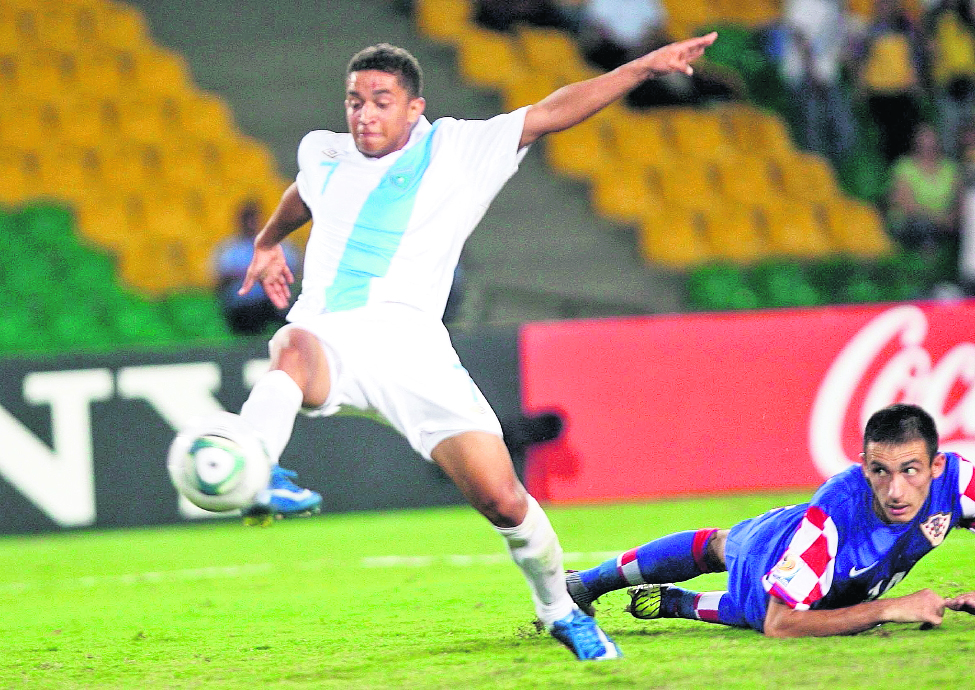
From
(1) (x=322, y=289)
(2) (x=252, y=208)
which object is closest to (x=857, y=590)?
(1) (x=322, y=289)

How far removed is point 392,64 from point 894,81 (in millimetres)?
9231

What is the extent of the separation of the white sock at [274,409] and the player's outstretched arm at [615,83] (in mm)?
1209

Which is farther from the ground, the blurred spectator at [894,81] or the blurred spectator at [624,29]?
the blurred spectator at [624,29]

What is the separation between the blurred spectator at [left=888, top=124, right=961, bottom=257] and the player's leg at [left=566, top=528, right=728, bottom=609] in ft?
24.8

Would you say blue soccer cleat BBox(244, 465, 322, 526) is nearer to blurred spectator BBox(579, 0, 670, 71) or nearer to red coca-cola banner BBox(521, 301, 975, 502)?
red coca-cola banner BBox(521, 301, 975, 502)

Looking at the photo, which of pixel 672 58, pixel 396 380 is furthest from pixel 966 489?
pixel 396 380

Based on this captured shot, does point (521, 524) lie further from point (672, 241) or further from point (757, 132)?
point (757, 132)

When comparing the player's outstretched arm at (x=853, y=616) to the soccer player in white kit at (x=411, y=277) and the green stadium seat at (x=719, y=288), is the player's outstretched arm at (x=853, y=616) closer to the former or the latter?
the soccer player in white kit at (x=411, y=277)

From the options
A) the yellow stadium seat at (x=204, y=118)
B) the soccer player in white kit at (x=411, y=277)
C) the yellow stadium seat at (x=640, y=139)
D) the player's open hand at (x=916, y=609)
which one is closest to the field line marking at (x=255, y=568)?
the soccer player in white kit at (x=411, y=277)

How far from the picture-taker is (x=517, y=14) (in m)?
13.8

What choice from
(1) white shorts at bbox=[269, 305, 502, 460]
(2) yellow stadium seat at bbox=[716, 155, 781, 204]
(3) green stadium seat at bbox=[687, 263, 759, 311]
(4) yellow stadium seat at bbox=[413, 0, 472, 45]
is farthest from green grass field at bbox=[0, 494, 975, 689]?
(4) yellow stadium seat at bbox=[413, 0, 472, 45]

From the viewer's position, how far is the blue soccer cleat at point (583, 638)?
13.8ft

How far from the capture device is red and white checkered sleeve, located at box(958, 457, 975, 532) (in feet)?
13.9

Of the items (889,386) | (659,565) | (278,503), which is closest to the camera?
(278,503)
